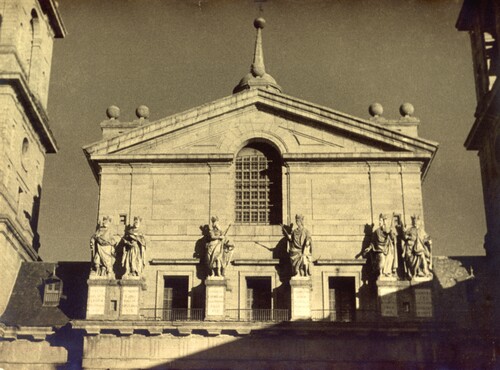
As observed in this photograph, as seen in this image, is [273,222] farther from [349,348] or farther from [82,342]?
[82,342]

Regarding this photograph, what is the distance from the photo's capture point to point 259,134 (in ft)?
128

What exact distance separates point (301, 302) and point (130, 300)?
6.24 meters

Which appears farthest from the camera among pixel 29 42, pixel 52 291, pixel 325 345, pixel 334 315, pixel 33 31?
pixel 33 31

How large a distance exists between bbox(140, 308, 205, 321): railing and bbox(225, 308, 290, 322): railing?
1.07m

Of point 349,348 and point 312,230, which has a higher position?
point 312,230

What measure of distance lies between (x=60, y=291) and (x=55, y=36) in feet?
57.0

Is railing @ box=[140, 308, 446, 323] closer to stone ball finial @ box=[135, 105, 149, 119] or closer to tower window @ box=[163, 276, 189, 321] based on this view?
tower window @ box=[163, 276, 189, 321]

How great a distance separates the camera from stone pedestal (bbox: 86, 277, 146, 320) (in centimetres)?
3519

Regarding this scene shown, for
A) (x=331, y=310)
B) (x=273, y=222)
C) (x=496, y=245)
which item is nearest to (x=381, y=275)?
(x=331, y=310)

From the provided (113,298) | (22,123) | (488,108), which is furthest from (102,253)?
(488,108)

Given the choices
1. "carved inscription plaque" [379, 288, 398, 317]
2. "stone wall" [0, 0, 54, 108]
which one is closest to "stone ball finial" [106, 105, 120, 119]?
"stone wall" [0, 0, 54, 108]

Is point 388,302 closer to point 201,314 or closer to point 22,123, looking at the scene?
point 201,314

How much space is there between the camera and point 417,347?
113 feet

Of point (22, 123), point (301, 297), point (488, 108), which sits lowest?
point (301, 297)
